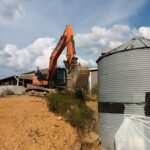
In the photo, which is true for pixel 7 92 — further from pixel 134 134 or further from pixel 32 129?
pixel 134 134

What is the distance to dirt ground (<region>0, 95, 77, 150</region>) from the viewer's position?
59.5 ft

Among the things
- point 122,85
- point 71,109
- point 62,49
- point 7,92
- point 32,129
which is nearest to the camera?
point 122,85

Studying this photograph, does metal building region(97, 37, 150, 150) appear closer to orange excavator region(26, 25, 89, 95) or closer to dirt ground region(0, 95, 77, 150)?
dirt ground region(0, 95, 77, 150)

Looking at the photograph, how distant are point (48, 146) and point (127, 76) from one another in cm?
588

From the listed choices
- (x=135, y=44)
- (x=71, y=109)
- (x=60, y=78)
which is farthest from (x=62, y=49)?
(x=135, y=44)

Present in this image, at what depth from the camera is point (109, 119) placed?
56.6ft

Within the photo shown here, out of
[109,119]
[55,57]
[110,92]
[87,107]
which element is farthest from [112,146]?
[55,57]

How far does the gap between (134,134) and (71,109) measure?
359 inches

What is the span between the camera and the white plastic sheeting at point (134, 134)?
14797mm

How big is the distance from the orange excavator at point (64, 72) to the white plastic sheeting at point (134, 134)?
8271 mm

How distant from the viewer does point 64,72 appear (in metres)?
30.2

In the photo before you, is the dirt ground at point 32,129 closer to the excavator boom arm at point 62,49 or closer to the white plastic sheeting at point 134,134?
the excavator boom arm at point 62,49

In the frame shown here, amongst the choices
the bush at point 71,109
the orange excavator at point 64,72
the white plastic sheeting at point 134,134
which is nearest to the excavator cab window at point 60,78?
the orange excavator at point 64,72

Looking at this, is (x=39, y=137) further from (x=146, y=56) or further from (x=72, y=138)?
(x=146, y=56)
